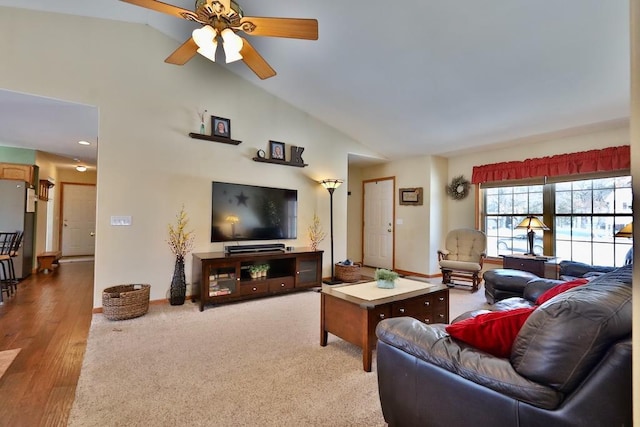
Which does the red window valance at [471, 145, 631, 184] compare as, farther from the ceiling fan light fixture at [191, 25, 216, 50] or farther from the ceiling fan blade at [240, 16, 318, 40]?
the ceiling fan light fixture at [191, 25, 216, 50]

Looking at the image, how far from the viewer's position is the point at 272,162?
473cm

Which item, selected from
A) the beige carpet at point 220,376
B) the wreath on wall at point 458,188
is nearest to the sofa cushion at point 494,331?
the beige carpet at point 220,376

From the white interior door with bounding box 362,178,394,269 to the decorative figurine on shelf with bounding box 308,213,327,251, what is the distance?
1.84 meters

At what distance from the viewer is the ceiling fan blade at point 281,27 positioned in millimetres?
2395

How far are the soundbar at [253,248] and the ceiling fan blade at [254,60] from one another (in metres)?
2.13

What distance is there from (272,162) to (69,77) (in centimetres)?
250

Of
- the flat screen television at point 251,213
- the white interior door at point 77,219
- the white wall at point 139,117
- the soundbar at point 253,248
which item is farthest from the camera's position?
the white interior door at point 77,219

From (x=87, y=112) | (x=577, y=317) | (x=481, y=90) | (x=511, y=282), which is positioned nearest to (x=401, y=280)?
(x=511, y=282)

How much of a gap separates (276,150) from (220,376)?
3368 millimetres

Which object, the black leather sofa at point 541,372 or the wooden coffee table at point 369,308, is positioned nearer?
the black leather sofa at point 541,372

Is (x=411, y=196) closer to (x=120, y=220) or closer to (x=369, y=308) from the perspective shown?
(x=369, y=308)

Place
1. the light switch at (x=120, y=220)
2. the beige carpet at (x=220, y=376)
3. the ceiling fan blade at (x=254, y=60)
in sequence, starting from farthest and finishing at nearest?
the light switch at (x=120, y=220), the ceiling fan blade at (x=254, y=60), the beige carpet at (x=220, y=376)

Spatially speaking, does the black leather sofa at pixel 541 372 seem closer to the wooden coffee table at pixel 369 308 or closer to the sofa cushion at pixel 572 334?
the sofa cushion at pixel 572 334

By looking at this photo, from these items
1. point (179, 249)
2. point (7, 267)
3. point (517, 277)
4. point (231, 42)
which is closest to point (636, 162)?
point (231, 42)
